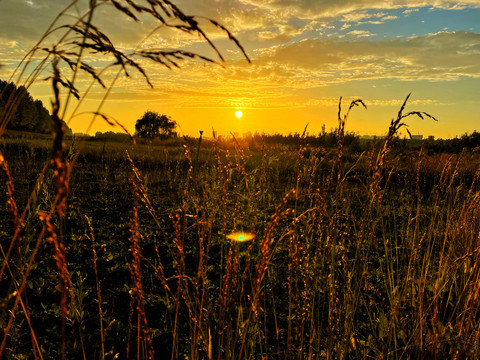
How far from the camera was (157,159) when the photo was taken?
11.6 metres

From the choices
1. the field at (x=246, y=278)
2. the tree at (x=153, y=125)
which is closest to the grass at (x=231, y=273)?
the field at (x=246, y=278)

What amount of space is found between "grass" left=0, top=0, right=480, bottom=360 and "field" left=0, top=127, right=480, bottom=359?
0.05 feet

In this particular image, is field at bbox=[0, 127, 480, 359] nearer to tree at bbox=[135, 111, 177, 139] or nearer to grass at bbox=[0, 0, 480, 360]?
grass at bbox=[0, 0, 480, 360]

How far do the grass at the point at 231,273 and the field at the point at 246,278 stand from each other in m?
0.02

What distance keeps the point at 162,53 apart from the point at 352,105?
1190 millimetres

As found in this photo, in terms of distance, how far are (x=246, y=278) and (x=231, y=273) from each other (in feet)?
4.66

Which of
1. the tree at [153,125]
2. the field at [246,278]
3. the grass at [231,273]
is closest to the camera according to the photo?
the grass at [231,273]

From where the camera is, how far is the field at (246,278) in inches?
65.0

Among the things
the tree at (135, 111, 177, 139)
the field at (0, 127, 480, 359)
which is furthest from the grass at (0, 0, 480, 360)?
the tree at (135, 111, 177, 139)

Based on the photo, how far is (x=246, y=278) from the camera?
350cm

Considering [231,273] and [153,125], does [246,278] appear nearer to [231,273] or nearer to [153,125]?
[231,273]

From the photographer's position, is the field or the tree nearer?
the field

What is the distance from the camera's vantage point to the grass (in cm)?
139

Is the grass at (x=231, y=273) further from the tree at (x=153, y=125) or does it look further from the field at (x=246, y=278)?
the tree at (x=153, y=125)
